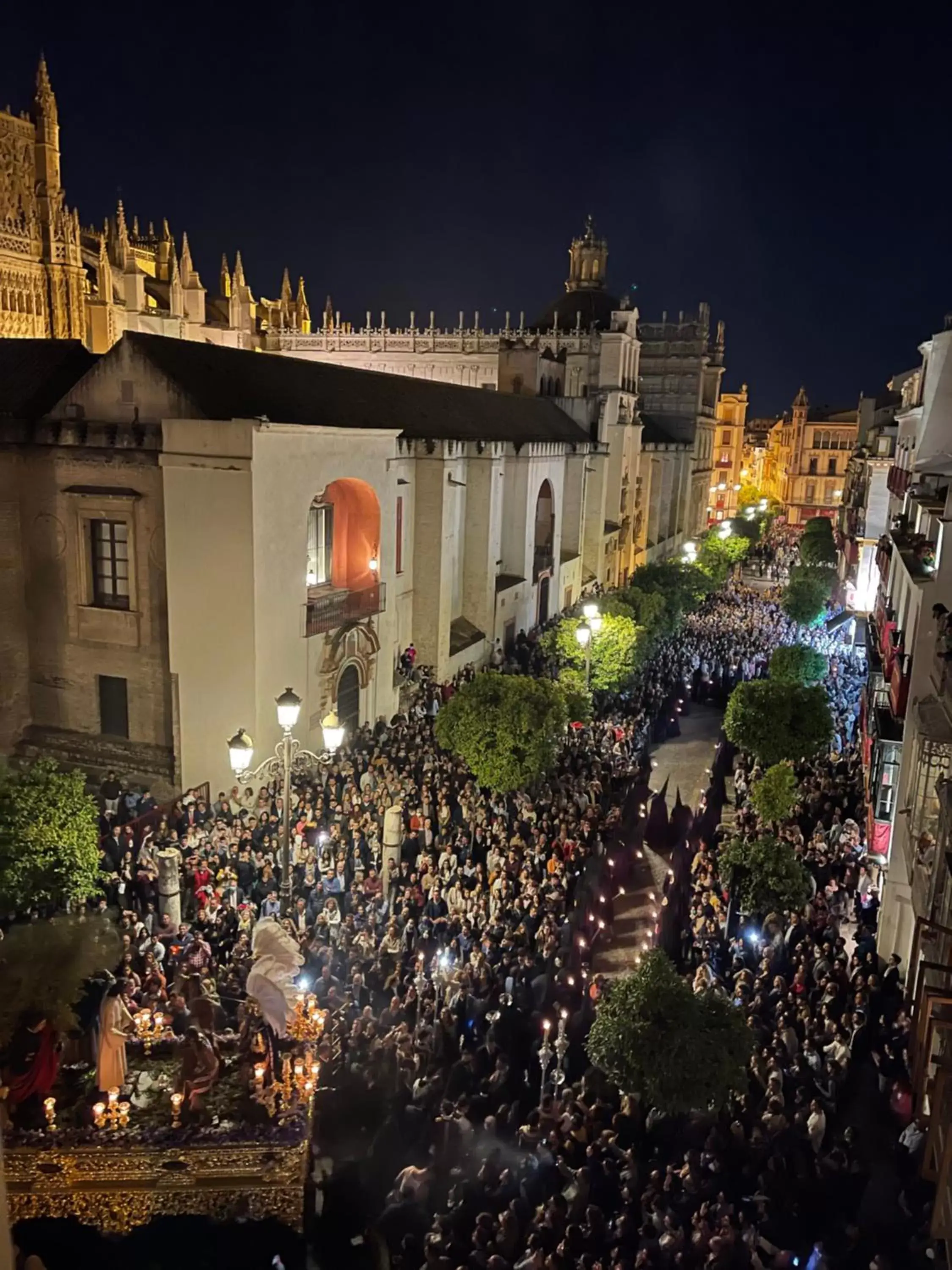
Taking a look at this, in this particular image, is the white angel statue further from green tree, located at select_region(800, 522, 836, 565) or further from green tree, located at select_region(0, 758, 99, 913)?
green tree, located at select_region(800, 522, 836, 565)

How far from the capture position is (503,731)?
18.0m

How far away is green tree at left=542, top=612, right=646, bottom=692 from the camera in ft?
84.4

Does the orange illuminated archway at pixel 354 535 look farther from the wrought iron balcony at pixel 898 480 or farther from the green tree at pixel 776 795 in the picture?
the wrought iron balcony at pixel 898 480

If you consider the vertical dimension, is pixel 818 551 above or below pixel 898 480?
below

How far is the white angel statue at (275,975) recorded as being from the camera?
10.2 metres

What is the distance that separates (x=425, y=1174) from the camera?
938 cm

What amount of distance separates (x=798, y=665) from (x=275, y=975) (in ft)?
→ 61.1

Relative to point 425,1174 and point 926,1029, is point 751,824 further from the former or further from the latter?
point 926,1029

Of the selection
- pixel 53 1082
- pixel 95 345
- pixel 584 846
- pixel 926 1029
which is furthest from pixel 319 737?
pixel 95 345

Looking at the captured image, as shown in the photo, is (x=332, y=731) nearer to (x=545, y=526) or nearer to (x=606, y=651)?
(x=606, y=651)

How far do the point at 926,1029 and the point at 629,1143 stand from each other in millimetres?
5120

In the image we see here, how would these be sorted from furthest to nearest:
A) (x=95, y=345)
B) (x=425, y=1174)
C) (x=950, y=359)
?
(x=95, y=345), (x=950, y=359), (x=425, y=1174)

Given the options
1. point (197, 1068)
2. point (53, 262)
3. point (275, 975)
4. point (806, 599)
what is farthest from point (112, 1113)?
point (53, 262)

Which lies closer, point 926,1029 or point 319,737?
point 926,1029
